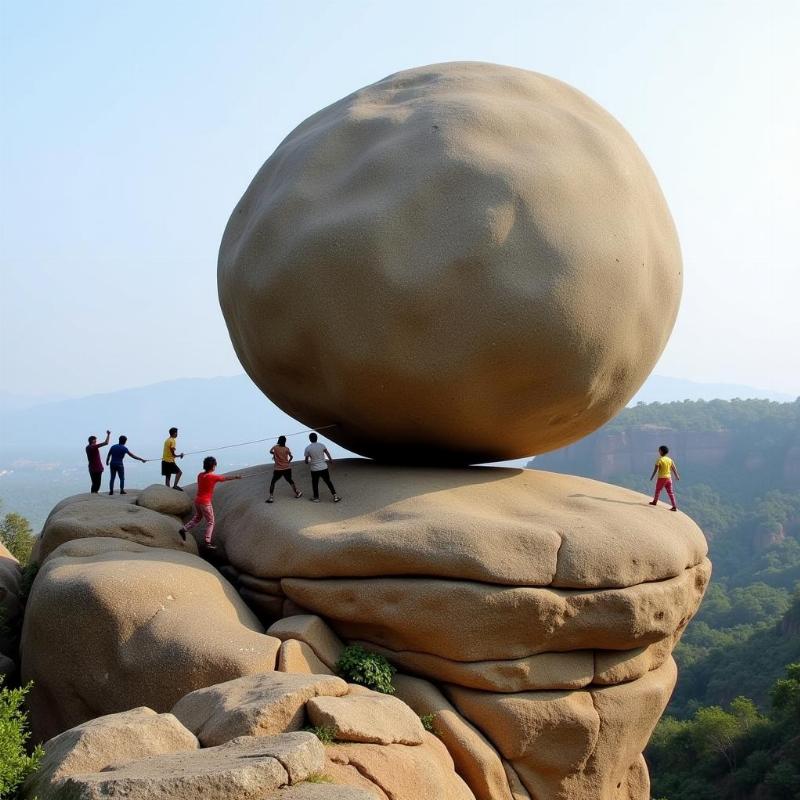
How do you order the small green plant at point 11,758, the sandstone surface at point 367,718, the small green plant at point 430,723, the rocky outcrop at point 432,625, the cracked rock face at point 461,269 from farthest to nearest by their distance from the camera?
1. the cracked rock face at point 461,269
2. the small green plant at point 430,723
3. the rocky outcrop at point 432,625
4. the sandstone surface at point 367,718
5. the small green plant at point 11,758

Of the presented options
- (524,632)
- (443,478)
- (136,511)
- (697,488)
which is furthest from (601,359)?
(697,488)

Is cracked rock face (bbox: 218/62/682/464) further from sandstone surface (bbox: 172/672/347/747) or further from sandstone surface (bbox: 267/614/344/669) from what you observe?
sandstone surface (bbox: 172/672/347/747)

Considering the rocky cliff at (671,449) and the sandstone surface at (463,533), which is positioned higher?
the sandstone surface at (463,533)

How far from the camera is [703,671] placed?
127 ft

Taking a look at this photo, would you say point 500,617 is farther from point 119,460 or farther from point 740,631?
point 740,631

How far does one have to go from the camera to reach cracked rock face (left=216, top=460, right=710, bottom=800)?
7914 millimetres

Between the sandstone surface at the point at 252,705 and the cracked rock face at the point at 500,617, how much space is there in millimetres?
766

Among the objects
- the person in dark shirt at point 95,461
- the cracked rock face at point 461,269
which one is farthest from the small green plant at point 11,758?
the person in dark shirt at point 95,461

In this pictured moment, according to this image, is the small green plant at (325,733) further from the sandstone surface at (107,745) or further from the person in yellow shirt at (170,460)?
the person in yellow shirt at (170,460)

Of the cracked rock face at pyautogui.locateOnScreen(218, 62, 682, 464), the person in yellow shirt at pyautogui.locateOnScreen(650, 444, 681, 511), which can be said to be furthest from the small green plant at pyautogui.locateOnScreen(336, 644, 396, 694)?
the person in yellow shirt at pyautogui.locateOnScreen(650, 444, 681, 511)

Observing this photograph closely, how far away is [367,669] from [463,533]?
1.47 metres

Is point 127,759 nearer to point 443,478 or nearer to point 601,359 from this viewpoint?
point 443,478

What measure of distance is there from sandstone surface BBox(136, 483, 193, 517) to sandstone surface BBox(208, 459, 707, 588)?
0.64m

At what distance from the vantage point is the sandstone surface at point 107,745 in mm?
5293
